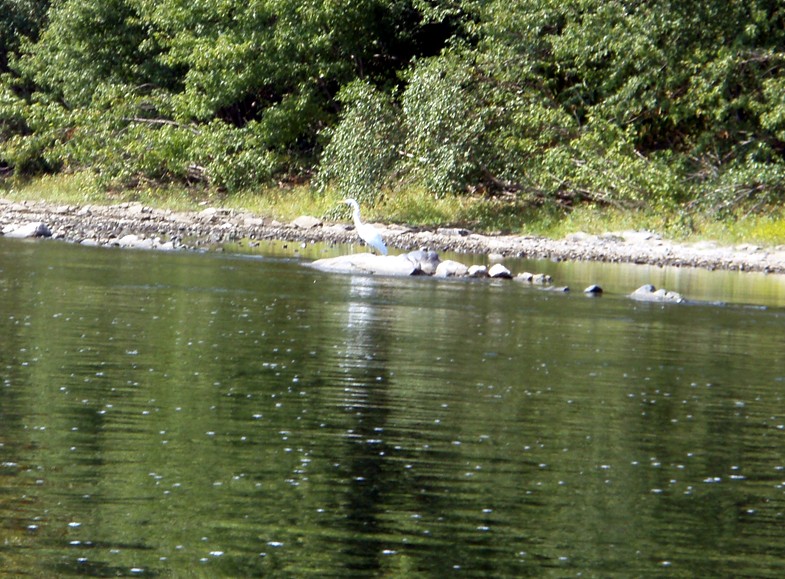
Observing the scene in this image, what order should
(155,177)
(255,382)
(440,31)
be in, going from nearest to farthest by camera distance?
(255,382)
(440,31)
(155,177)

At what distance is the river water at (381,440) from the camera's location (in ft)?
22.4

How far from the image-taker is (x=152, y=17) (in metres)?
38.3

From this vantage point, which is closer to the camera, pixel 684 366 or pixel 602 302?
pixel 684 366

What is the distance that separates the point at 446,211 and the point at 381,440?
2390cm

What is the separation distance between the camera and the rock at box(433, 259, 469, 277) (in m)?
23.0

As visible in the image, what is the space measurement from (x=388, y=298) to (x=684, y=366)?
Result: 255 inches

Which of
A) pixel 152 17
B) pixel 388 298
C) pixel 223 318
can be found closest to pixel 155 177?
pixel 152 17

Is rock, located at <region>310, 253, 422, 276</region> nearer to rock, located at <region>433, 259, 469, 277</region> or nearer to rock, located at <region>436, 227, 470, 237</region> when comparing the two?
rock, located at <region>433, 259, 469, 277</region>

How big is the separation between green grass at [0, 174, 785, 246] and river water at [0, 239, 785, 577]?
35.1 feet

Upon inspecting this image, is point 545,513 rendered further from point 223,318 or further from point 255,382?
point 223,318

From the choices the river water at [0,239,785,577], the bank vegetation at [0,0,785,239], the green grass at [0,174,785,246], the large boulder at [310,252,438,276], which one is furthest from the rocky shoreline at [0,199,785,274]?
the river water at [0,239,785,577]

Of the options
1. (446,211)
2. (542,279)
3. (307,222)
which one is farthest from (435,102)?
(542,279)

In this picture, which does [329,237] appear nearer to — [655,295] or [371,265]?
[371,265]

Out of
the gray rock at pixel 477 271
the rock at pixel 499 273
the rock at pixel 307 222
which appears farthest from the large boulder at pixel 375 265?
the rock at pixel 307 222
